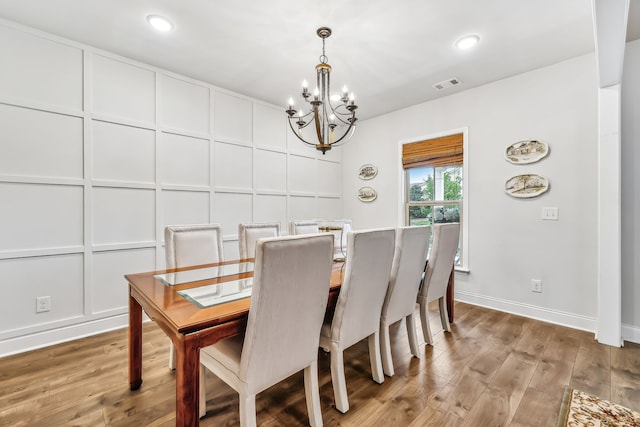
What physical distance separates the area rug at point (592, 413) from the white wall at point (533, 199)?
132cm

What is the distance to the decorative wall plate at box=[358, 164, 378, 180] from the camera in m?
4.44

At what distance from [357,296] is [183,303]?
909 mm

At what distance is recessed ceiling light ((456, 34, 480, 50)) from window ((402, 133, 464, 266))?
3.87 ft

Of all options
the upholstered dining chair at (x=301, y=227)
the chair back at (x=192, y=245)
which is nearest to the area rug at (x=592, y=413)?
the upholstered dining chair at (x=301, y=227)

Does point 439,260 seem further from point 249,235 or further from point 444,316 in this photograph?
point 249,235

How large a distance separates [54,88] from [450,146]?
4034mm

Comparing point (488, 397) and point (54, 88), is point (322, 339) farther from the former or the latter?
point (54, 88)

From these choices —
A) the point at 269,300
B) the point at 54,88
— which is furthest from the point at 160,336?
the point at 54,88

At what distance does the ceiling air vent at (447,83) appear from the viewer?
10.4 ft

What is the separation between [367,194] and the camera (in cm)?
453

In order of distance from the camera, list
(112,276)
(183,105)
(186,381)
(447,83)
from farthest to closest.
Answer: (447,83) < (183,105) < (112,276) < (186,381)

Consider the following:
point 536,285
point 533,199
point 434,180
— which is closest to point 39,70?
point 434,180

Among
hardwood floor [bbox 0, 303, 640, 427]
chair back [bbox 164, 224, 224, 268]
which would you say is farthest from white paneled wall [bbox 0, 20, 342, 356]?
chair back [bbox 164, 224, 224, 268]

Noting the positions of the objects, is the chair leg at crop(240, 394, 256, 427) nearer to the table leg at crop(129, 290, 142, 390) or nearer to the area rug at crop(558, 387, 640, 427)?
the table leg at crop(129, 290, 142, 390)
